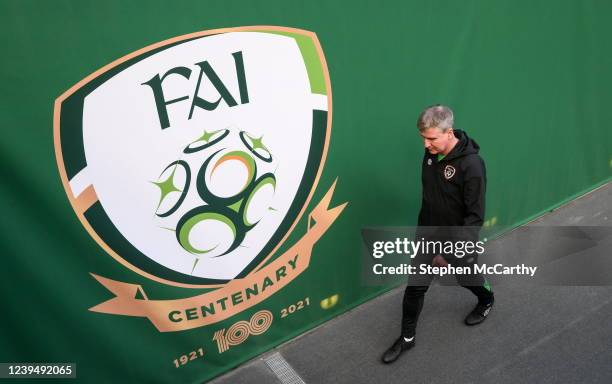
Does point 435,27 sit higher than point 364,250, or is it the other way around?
point 435,27

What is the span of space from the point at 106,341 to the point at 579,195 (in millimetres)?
3526

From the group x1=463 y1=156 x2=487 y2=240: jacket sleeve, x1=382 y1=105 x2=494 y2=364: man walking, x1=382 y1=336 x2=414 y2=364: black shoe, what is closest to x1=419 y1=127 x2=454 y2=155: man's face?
x1=382 y1=105 x2=494 y2=364: man walking

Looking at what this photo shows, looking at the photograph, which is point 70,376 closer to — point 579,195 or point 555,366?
point 555,366

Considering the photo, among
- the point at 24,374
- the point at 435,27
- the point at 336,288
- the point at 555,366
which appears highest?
→ the point at 435,27

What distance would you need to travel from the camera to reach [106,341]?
6.64ft

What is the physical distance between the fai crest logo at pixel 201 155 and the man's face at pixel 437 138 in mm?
522

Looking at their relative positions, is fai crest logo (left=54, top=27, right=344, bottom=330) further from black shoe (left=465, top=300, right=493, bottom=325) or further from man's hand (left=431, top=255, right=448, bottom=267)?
black shoe (left=465, top=300, right=493, bottom=325)

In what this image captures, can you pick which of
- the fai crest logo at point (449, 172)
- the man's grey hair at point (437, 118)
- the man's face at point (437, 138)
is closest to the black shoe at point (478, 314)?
the fai crest logo at point (449, 172)

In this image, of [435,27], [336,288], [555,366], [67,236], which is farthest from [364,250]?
[67,236]

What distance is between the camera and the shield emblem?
1.76m

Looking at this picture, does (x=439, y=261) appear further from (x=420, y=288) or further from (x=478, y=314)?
(x=478, y=314)

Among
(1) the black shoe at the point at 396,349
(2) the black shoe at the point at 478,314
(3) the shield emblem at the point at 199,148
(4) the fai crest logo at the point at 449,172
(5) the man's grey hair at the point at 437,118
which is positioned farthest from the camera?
(2) the black shoe at the point at 478,314

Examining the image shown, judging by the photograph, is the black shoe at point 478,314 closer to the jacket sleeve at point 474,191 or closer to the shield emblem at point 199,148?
the jacket sleeve at point 474,191

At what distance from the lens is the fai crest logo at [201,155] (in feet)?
5.79
